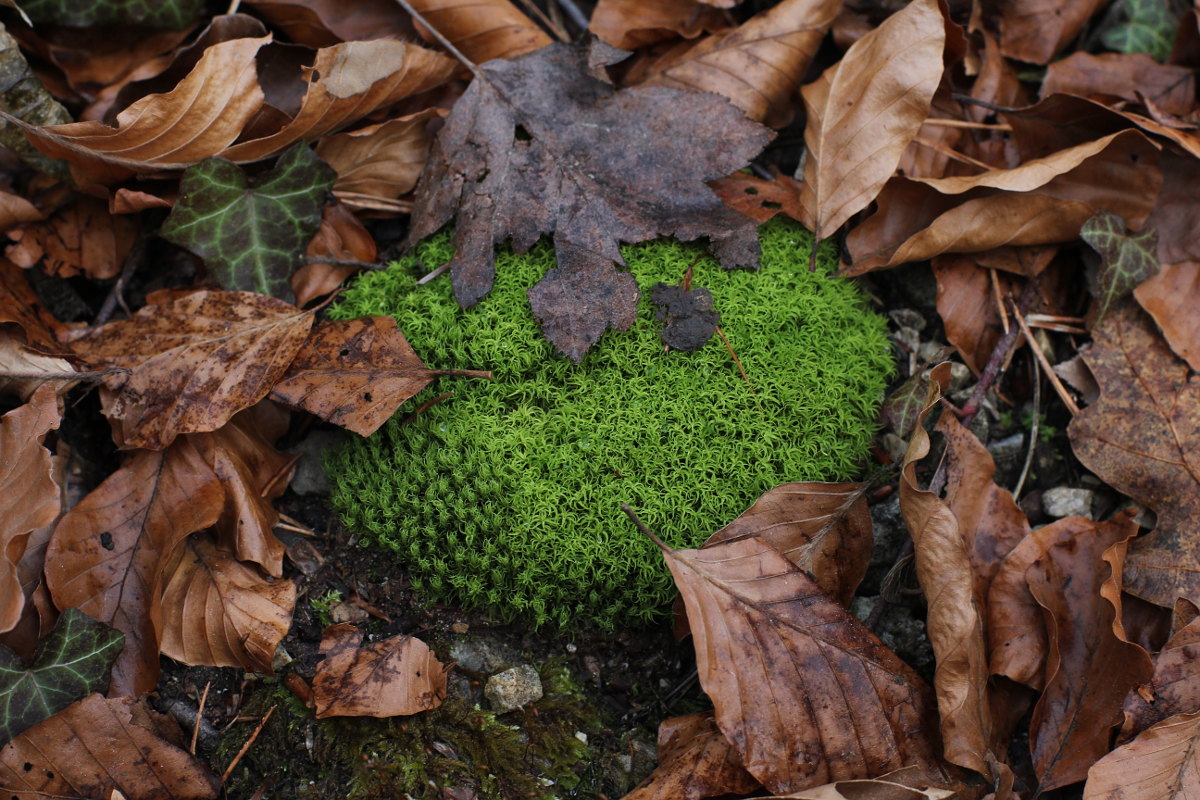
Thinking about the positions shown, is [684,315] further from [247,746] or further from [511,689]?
[247,746]

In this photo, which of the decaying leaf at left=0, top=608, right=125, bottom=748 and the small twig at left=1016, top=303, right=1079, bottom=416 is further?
the small twig at left=1016, top=303, right=1079, bottom=416

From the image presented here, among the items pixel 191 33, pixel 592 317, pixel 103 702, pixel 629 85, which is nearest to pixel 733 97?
pixel 629 85

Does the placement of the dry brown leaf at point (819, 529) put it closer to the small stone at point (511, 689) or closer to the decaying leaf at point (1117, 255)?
the small stone at point (511, 689)

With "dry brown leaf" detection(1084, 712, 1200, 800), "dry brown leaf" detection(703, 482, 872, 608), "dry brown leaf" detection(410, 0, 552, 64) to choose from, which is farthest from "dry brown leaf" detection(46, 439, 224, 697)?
"dry brown leaf" detection(1084, 712, 1200, 800)

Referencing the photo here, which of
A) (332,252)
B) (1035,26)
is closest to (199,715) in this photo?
(332,252)

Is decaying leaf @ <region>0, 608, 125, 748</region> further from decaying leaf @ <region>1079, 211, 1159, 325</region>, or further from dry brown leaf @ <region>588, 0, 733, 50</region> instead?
decaying leaf @ <region>1079, 211, 1159, 325</region>

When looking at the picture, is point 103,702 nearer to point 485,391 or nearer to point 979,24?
point 485,391

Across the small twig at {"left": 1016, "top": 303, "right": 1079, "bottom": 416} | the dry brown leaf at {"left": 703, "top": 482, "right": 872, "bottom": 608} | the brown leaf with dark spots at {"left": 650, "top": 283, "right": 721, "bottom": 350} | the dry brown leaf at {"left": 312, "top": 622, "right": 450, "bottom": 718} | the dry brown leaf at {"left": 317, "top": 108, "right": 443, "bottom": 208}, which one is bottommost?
A: the dry brown leaf at {"left": 312, "top": 622, "right": 450, "bottom": 718}

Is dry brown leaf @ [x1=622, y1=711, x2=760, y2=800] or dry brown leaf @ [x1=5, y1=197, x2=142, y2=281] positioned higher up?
dry brown leaf @ [x1=5, y1=197, x2=142, y2=281]
